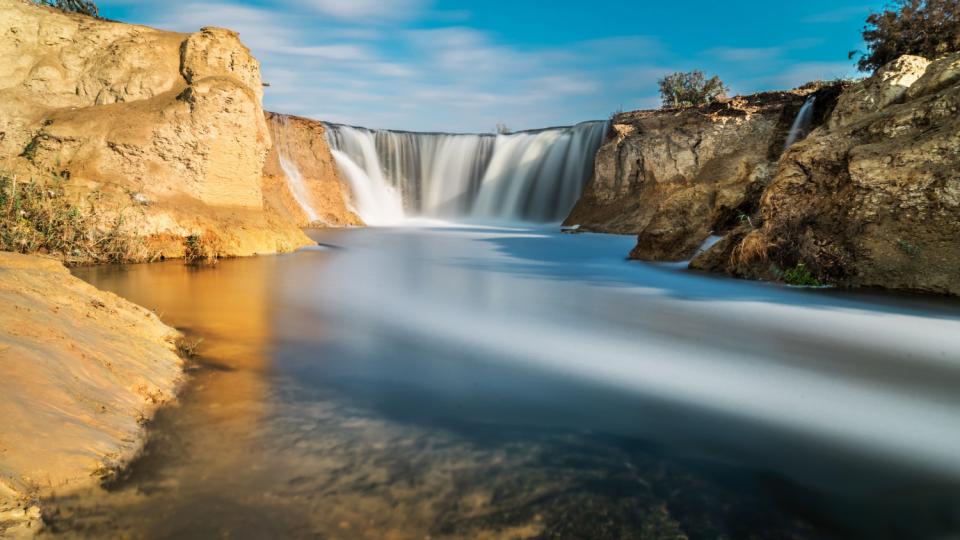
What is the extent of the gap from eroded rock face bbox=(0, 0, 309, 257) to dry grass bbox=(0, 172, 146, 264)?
274 mm

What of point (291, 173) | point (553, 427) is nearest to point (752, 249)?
point (553, 427)

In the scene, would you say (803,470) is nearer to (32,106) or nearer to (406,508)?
(406,508)

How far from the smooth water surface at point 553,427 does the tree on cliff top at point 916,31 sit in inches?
577

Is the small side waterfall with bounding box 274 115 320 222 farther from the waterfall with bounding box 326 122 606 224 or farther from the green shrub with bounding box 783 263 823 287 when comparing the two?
the green shrub with bounding box 783 263 823 287

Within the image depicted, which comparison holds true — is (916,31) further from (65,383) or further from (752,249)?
(65,383)

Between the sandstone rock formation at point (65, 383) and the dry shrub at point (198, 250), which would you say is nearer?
the sandstone rock formation at point (65, 383)

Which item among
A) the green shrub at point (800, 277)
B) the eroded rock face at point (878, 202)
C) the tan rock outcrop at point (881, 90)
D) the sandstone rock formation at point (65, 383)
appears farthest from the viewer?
the tan rock outcrop at point (881, 90)

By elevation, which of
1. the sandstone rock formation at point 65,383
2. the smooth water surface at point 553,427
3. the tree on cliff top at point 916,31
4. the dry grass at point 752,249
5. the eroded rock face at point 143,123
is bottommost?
the smooth water surface at point 553,427

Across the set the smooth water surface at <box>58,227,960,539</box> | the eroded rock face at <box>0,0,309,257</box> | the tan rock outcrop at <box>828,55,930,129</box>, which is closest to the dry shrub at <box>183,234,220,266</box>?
the eroded rock face at <box>0,0,309,257</box>

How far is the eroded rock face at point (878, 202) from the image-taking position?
19.3ft

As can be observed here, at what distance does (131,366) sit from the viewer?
9.32 ft

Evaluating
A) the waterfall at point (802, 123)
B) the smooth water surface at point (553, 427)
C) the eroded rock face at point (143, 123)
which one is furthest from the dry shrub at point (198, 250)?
the waterfall at point (802, 123)

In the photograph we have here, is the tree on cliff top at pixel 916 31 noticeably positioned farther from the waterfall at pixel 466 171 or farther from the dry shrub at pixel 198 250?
the dry shrub at pixel 198 250

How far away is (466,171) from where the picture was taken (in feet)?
99.4
